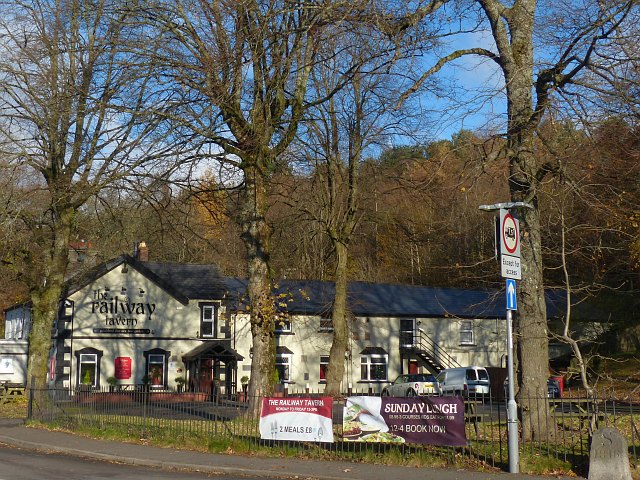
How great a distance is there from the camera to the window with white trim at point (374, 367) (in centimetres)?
4709

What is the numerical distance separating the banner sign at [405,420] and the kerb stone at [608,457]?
91.0 inches

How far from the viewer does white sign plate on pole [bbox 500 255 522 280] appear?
13570 millimetres

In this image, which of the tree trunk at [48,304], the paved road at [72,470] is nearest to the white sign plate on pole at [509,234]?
the paved road at [72,470]

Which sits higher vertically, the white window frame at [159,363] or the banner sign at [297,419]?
the white window frame at [159,363]

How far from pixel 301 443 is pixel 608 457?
6279mm

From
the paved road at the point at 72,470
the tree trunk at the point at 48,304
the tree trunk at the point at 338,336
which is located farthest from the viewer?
the tree trunk at the point at 338,336

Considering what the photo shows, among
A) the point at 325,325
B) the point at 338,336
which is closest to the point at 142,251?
the point at 325,325

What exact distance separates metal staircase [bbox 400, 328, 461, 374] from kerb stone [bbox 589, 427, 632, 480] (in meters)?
35.3

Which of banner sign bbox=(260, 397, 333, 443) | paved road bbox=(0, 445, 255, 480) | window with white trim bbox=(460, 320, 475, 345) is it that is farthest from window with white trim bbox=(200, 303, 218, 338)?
banner sign bbox=(260, 397, 333, 443)

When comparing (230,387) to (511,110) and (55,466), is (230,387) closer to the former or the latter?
(55,466)

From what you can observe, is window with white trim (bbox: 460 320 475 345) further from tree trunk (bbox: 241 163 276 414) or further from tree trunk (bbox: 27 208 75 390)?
tree trunk (bbox: 241 163 276 414)

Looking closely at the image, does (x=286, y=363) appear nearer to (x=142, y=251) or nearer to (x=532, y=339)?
(x=142, y=251)

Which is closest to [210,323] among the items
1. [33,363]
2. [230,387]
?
[230,387]

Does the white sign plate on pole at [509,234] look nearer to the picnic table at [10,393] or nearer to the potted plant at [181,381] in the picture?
the picnic table at [10,393]
